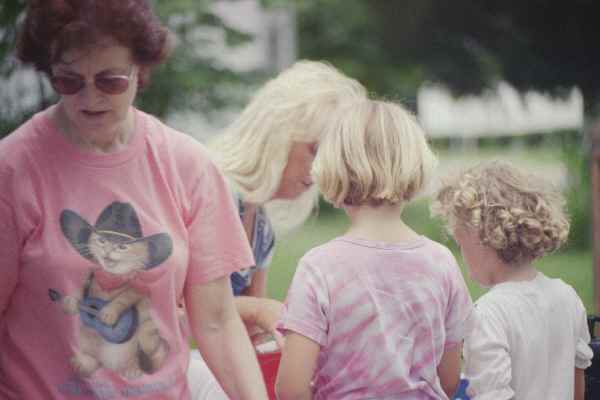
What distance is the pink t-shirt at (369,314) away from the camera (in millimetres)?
2537

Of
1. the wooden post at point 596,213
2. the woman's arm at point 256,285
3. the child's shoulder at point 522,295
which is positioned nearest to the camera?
the child's shoulder at point 522,295

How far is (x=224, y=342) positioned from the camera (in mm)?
2590

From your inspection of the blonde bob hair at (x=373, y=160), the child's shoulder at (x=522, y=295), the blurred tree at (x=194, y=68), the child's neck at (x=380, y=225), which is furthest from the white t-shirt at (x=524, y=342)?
the blurred tree at (x=194, y=68)

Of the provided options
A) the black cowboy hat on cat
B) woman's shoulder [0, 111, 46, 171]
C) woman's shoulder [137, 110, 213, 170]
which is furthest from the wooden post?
woman's shoulder [0, 111, 46, 171]

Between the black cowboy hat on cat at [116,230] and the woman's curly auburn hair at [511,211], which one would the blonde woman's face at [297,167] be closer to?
the woman's curly auburn hair at [511,211]

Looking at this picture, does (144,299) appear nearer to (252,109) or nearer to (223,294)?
(223,294)

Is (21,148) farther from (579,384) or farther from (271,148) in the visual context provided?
(579,384)

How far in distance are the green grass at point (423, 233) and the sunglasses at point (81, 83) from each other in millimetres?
1747

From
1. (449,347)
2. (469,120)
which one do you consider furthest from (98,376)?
(469,120)

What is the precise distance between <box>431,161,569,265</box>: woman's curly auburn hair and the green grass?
0.64 m

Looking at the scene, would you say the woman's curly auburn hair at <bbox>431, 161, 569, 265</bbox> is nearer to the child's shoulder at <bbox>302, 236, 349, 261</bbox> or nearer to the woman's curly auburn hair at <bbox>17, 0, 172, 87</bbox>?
the child's shoulder at <bbox>302, 236, 349, 261</bbox>

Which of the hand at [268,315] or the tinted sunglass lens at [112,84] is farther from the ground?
the tinted sunglass lens at [112,84]

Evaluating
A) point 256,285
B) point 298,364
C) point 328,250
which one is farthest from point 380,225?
point 256,285

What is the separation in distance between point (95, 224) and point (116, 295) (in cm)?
18
